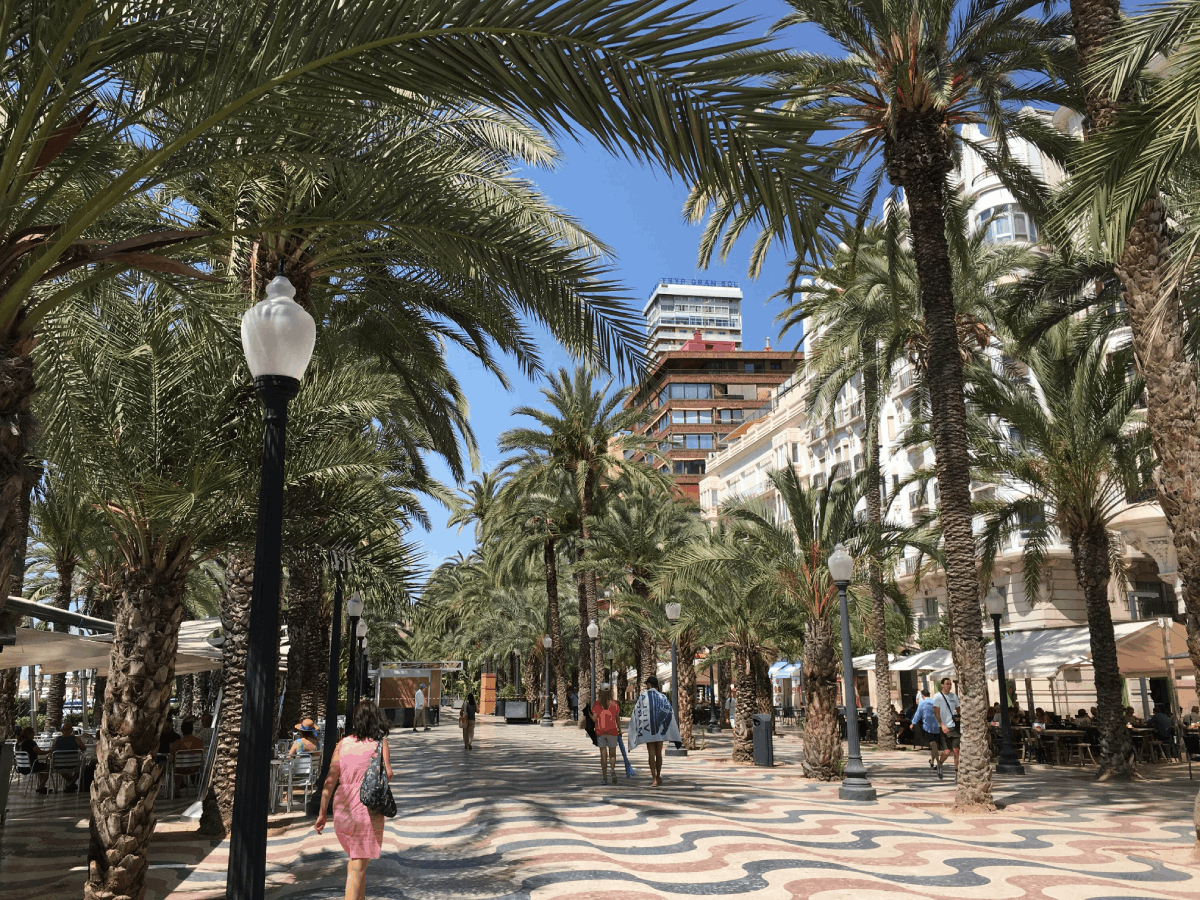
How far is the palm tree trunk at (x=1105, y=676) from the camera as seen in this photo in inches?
659

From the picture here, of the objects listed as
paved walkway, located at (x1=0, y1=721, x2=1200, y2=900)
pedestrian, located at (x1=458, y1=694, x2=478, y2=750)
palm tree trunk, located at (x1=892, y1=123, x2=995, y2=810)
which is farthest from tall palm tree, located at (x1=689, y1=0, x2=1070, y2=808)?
pedestrian, located at (x1=458, y1=694, x2=478, y2=750)

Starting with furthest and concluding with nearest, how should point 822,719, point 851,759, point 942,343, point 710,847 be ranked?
1. point 822,719
2. point 942,343
3. point 851,759
4. point 710,847

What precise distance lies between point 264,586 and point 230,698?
9.90 metres

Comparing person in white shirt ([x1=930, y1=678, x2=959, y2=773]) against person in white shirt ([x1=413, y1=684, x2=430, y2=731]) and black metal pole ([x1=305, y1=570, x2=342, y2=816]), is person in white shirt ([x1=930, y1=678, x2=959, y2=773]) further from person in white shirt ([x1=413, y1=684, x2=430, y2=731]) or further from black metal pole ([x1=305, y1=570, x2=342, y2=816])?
person in white shirt ([x1=413, y1=684, x2=430, y2=731])

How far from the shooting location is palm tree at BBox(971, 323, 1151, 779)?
1719 centimetres

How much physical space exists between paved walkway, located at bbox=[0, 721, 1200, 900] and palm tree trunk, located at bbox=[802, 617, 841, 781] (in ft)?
4.02

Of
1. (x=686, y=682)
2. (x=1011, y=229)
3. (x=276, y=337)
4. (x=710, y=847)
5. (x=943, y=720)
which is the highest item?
(x=1011, y=229)

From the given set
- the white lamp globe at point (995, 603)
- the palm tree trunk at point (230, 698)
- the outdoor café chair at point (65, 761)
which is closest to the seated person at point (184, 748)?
the outdoor café chair at point (65, 761)

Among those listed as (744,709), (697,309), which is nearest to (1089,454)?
(744,709)

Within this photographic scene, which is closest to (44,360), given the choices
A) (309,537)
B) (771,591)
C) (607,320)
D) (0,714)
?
(309,537)

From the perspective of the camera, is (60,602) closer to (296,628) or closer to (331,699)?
(296,628)

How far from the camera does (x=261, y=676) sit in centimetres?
429

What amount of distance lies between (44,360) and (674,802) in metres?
9.47

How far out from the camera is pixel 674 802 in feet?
42.5
